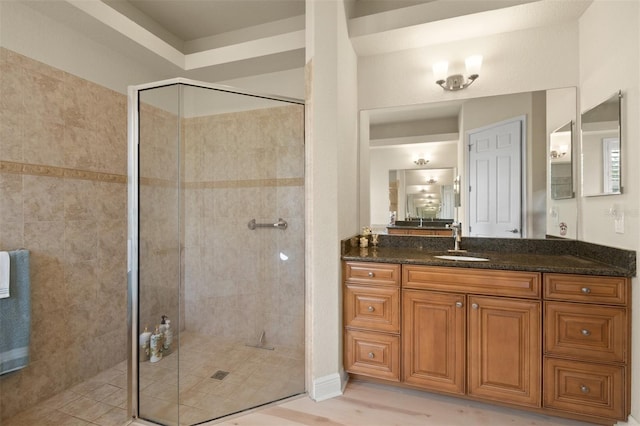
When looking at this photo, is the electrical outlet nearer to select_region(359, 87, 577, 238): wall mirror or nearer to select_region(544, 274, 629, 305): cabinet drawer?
select_region(544, 274, 629, 305): cabinet drawer

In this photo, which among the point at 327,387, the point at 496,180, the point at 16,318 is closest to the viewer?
the point at 16,318

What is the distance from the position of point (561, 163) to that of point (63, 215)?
347 cm

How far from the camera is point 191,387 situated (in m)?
1.96

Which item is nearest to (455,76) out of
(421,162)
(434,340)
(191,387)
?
(421,162)

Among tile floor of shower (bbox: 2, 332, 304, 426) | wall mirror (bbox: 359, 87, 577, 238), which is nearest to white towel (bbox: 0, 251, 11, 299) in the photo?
tile floor of shower (bbox: 2, 332, 304, 426)

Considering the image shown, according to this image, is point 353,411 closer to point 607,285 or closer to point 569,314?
point 569,314

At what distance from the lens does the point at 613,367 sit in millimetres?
1517

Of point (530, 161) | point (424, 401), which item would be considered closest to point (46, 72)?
point (424, 401)

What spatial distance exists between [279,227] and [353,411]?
132 cm

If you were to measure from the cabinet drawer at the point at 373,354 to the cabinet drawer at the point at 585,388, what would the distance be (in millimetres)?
818

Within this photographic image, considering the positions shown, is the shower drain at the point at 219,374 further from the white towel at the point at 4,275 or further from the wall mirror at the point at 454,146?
the wall mirror at the point at 454,146

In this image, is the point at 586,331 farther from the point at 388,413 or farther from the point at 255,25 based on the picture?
the point at 255,25

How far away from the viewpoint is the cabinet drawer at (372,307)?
1888 mm

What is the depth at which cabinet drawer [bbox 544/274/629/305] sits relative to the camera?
1.51 metres
